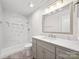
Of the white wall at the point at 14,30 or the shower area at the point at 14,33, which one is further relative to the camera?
the white wall at the point at 14,30

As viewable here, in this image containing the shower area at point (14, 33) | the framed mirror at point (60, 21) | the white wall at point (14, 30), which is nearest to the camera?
the framed mirror at point (60, 21)

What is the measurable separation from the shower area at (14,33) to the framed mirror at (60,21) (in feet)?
4.47

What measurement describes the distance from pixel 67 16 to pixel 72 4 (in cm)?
30

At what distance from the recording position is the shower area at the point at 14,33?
10.7 feet

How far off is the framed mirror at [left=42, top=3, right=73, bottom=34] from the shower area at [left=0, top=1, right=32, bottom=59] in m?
1.36

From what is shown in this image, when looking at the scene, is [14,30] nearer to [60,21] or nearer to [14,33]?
[14,33]

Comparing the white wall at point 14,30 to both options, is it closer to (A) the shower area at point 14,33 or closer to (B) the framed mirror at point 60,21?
(A) the shower area at point 14,33

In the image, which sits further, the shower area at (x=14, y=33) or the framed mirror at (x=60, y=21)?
the shower area at (x=14, y=33)

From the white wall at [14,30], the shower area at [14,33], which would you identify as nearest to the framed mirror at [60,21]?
the shower area at [14,33]

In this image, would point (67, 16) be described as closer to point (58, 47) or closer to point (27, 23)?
point (58, 47)

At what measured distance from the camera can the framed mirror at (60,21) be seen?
70.0 inches

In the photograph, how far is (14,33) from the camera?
12.5 feet

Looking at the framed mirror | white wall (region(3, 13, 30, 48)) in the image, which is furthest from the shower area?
the framed mirror

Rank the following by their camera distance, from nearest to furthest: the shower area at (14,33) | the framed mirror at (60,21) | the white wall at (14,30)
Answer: the framed mirror at (60,21), the shower area at (14,33), the white wall at (14,30)
